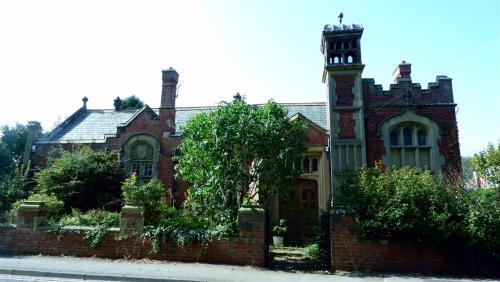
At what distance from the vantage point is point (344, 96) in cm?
1497

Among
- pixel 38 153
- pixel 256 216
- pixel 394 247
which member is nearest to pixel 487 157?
pixel 394 247

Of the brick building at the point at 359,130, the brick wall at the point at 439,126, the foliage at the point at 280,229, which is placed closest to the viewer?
the foliage at the point at 280,229

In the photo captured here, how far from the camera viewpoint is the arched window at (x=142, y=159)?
17562 mm

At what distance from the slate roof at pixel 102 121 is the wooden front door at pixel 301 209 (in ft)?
12.2

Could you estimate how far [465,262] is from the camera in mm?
9188

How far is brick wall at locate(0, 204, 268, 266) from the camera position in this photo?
9664mm

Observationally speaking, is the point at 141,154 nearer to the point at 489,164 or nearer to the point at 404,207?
the point at 404,207

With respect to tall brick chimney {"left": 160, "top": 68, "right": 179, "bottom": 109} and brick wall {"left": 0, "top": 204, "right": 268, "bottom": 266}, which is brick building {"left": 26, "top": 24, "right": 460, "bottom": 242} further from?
brick wall {"left": 0, "top": 204, "right": 268, "bottom": 266}

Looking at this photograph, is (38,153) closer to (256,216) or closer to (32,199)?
(32,199)

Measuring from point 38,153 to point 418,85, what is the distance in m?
19.1

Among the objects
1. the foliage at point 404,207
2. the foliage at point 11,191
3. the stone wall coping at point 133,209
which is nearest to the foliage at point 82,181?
the foliage at point 11,191

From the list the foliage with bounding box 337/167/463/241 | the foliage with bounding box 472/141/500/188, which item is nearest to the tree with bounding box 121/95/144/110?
the foliage with bounding box 337/167/463/241

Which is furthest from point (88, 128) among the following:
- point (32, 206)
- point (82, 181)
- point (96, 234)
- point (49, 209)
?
point (96, 234)

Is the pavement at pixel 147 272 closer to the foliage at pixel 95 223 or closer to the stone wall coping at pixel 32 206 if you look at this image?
the foliage at pixel 95 223
